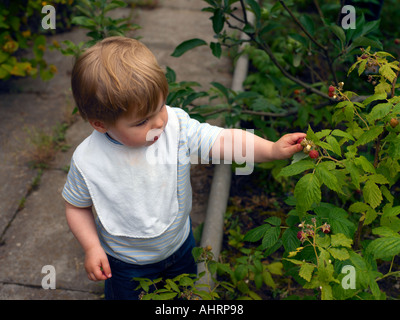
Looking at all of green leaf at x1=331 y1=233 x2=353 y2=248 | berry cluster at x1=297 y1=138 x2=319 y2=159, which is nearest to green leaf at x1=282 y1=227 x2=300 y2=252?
green leaf at x1=331 y1=233 x2=353 y2=248

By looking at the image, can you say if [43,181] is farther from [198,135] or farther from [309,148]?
[309,148]

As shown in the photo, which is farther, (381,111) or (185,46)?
(185,46)

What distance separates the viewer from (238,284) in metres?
2.29

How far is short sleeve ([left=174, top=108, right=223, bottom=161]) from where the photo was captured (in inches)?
68.8

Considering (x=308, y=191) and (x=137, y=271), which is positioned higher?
(x=308, y=191)

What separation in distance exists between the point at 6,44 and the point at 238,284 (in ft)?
9.00

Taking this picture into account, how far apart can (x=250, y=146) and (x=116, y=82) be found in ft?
1.90

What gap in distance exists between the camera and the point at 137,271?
195 cm

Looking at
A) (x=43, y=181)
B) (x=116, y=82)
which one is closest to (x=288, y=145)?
(x=116, y=82)

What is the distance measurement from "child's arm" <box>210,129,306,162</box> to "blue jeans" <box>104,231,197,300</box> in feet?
1.90

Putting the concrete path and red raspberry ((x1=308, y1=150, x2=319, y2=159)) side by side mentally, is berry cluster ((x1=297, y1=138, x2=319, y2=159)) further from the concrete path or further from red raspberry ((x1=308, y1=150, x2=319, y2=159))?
the concrete path

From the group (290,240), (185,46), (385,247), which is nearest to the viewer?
(385,247)

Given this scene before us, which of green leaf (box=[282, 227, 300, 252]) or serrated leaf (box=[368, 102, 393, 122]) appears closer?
serrated leaf (box=[368, 102, 393, 122])

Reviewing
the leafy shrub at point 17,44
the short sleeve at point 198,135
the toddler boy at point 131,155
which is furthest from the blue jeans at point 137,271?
the leafy shrub at point 17,44
